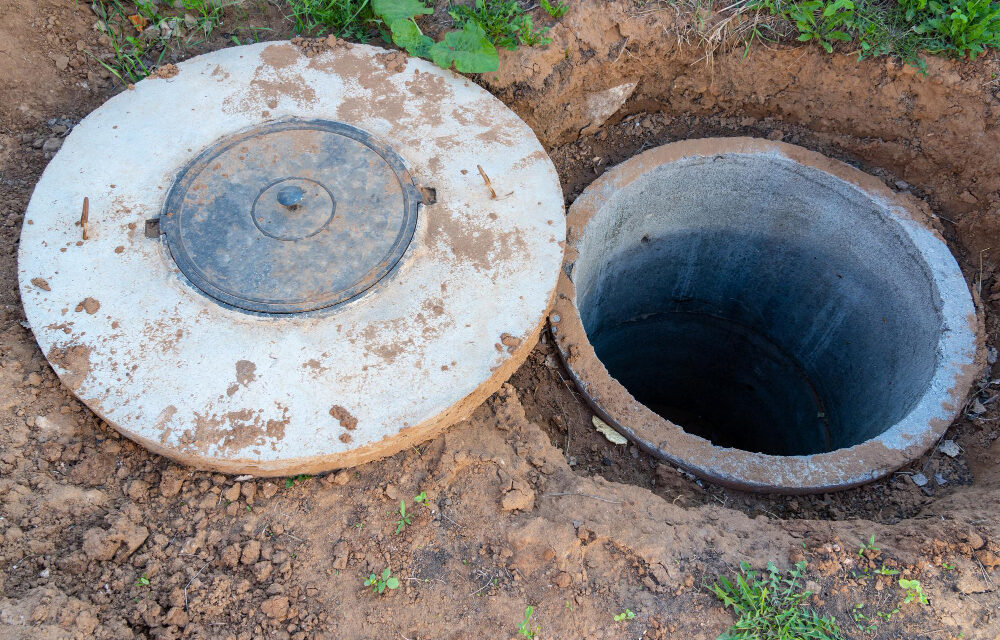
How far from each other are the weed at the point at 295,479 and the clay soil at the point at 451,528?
0.03 metres

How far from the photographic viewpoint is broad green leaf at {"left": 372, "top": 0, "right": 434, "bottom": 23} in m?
2.96

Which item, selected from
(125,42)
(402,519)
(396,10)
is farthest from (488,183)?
(125,42)

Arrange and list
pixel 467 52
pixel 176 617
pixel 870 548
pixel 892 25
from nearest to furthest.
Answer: pixel 176 617
pixel 870 548
pixel 467 52
pixel 892 25

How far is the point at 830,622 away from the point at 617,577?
2.19ft

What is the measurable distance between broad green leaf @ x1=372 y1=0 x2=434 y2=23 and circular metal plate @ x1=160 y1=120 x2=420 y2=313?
0.64m

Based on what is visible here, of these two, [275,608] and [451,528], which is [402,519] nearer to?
[451,528]

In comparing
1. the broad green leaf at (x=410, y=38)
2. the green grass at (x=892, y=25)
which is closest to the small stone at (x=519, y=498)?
the broad green leaf at (x=410, y=38)

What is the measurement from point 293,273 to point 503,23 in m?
1.57

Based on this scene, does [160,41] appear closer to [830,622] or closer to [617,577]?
[617,577]

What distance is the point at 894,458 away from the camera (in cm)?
262

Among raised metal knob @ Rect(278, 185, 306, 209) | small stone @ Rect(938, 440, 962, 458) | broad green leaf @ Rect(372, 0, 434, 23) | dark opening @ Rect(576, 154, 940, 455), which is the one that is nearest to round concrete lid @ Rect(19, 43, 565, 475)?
raised metal knob @ Rect(278, 185, 306, 209)

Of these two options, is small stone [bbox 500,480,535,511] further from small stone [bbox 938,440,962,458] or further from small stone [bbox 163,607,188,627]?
small stone [bbox 938,440,962,458]

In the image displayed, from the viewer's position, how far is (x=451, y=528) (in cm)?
222

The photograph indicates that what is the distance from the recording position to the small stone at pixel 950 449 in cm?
274
